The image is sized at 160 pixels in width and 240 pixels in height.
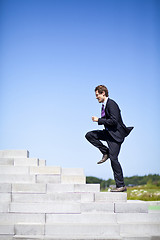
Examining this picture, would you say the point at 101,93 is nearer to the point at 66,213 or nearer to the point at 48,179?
the point at 48,179

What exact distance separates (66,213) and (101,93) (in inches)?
100

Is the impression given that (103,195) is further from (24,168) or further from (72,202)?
(24,168)

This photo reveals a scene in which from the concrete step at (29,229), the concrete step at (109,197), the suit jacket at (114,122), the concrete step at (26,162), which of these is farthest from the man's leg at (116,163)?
the concrete step at (26,162)

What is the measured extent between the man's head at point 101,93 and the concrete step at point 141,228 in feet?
8.36

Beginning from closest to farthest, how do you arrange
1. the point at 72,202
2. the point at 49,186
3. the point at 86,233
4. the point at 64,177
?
the point at 86,233 < the point at 72,202 < the point at 49,186 < the point at 64,177

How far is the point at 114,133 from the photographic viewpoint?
19.9ft

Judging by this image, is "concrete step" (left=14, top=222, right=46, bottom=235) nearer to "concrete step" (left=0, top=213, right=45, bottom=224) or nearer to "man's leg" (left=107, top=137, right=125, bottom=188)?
"concrete step" (left=0, top=213, right=45, bottom=224)

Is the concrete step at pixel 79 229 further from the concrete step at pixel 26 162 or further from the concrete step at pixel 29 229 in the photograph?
the concrete step at pixel 26 162

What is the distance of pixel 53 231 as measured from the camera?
516 cm

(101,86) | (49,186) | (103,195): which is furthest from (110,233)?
(101,86)

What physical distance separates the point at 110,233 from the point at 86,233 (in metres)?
0.43

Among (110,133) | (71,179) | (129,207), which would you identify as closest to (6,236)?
(71,179)

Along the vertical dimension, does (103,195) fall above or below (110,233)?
above

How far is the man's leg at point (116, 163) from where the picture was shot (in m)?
6.02
